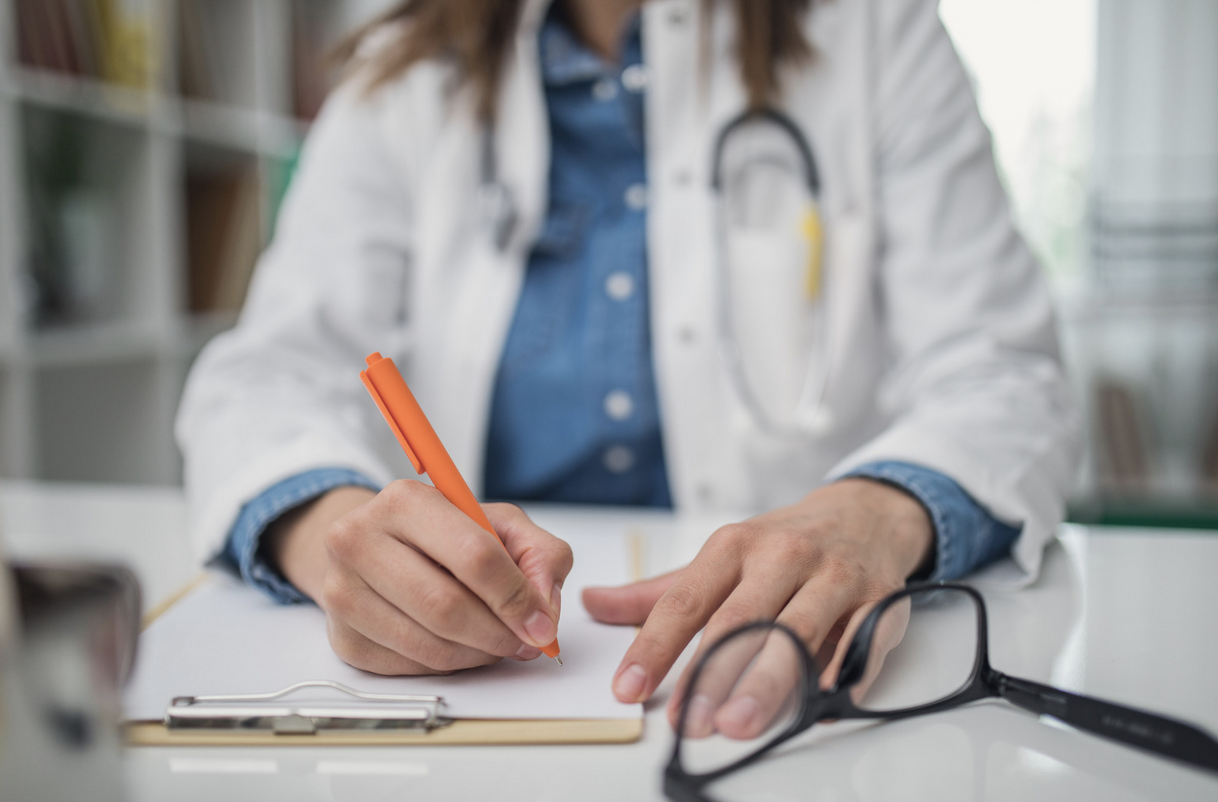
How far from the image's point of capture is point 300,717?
0.34 m

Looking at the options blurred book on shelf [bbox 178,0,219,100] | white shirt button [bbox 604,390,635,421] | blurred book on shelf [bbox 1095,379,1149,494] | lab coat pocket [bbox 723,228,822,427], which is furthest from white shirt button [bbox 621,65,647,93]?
blurred book on shelf [bbox 1095,379,1149,494]

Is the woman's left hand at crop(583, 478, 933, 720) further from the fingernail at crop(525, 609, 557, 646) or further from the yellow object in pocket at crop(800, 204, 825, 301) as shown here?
the yellow object in pocket at crop(800, 204, 825, 301)

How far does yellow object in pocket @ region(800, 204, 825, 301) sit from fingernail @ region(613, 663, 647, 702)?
1.69ft

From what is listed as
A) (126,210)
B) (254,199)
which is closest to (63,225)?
(126,210)

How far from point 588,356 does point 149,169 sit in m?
1.33

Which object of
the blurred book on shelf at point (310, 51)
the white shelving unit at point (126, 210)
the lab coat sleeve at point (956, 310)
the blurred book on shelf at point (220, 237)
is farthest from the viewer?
the blurred book on shelf at point (310, 51)

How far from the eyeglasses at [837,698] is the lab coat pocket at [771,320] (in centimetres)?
44

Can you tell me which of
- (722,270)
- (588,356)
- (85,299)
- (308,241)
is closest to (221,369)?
(308,241)

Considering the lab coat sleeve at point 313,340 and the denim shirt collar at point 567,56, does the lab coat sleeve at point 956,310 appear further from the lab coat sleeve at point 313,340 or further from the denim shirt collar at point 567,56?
the lab coat sleeve at point 313,340

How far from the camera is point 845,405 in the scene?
2.70ft

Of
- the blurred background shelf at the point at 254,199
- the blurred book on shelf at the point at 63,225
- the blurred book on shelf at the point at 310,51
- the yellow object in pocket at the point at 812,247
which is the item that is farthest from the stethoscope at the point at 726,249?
the blurred book on shelf at the point at 310,51

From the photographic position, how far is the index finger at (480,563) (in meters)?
0.35

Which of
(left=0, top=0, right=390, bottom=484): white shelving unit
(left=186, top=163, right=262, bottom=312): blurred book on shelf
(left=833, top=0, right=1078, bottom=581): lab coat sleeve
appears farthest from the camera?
(left=186, top=163, right=262, bottom=312): blurred book on shelf

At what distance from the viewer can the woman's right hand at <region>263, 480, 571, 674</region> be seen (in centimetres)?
36
